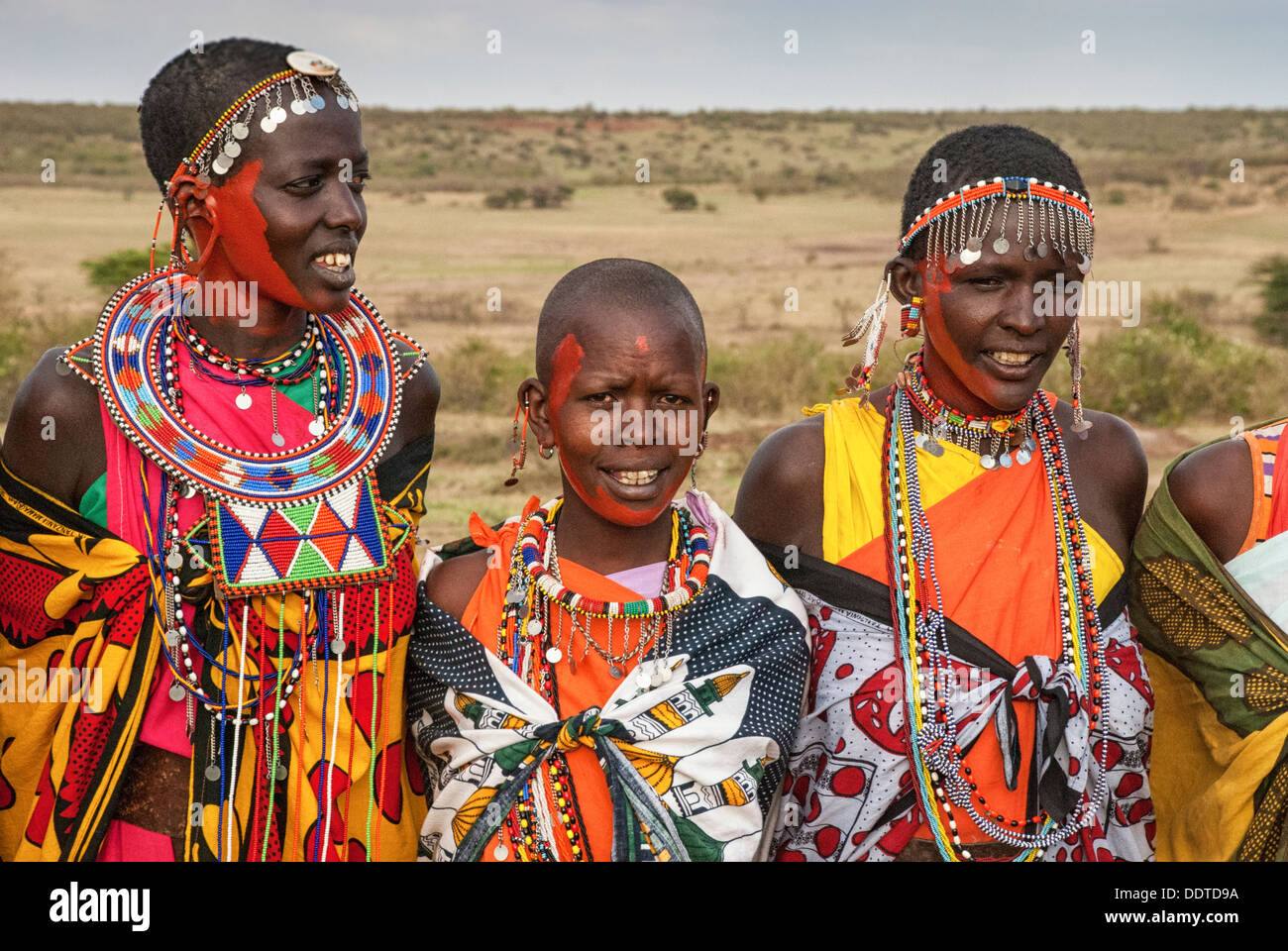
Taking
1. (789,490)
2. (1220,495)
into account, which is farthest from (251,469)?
(1220,495)

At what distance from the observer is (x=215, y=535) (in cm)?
263

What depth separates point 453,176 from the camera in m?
27.7

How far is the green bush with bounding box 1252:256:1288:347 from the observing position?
1478cm

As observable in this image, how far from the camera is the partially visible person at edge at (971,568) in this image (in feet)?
9.13

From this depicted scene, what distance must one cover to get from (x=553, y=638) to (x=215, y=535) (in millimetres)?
675

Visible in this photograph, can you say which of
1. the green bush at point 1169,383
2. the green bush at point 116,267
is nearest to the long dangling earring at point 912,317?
the green bush at point 1169,383

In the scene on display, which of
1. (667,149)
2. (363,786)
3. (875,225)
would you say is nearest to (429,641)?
(363,786)

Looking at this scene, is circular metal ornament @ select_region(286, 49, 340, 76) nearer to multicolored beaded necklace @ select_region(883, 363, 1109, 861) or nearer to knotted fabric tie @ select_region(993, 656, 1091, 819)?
multicolored beaded necklace @ select_region(883, 363, 1109, 861)

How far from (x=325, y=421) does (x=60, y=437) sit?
493mm

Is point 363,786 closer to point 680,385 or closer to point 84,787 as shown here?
point 84,787

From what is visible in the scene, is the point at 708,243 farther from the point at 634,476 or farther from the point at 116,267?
the point at 634,476

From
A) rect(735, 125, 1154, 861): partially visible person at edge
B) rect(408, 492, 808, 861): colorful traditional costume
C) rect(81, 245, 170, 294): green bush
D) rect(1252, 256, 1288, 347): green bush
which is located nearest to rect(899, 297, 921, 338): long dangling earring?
rect(735, 125, 1154, 861): partially visible person at edge

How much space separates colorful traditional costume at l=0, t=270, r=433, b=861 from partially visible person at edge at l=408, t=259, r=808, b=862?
162 mm

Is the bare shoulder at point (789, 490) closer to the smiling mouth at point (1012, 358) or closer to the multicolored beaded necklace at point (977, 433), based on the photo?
the multicolored beaded necklace at point (977, 433)
